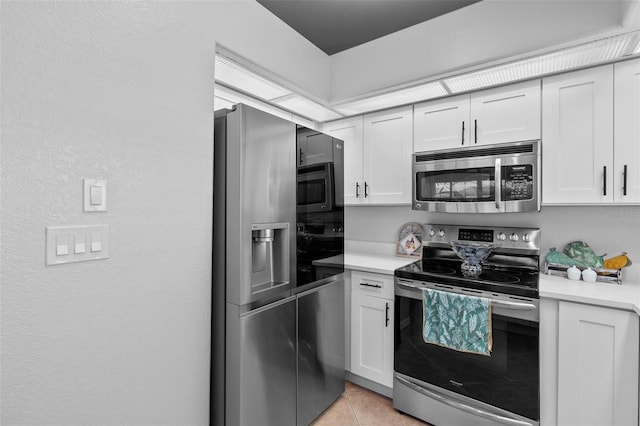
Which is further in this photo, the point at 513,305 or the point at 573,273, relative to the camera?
the point at 573,273

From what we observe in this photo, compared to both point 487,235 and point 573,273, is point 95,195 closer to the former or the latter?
point 487,235

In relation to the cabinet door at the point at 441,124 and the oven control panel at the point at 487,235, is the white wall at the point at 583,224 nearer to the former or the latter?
the oven control panel at the point at 487,235

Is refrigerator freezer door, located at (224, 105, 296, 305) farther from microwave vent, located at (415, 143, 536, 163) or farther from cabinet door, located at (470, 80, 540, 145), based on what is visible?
cabinet door, located at (470, 80, 540, 145)

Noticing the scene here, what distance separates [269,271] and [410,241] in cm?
144

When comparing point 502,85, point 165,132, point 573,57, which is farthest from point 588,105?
point 165,132

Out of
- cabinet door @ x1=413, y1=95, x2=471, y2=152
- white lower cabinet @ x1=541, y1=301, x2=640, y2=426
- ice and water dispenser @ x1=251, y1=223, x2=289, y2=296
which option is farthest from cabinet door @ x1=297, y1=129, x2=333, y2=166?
white lower cabinet @ x1=541, y1=301, x2=640, y2=426

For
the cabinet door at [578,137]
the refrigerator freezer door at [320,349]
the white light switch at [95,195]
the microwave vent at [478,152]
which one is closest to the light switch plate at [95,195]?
the white light switch at [95,195]

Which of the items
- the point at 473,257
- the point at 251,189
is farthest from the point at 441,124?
the point at 251,189

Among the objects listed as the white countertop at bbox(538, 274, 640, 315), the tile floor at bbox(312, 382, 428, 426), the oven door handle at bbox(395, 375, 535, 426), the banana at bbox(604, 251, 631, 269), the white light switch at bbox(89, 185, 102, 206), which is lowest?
the tile floor at bbox(312, 382, 428, 426)

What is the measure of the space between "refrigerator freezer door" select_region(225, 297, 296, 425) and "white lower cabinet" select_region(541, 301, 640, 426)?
4.57 feet

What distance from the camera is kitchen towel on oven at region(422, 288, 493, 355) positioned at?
1815mm

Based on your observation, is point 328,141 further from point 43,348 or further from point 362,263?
point 43,348

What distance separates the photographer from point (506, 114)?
2.11 m

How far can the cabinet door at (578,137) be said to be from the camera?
182cm
